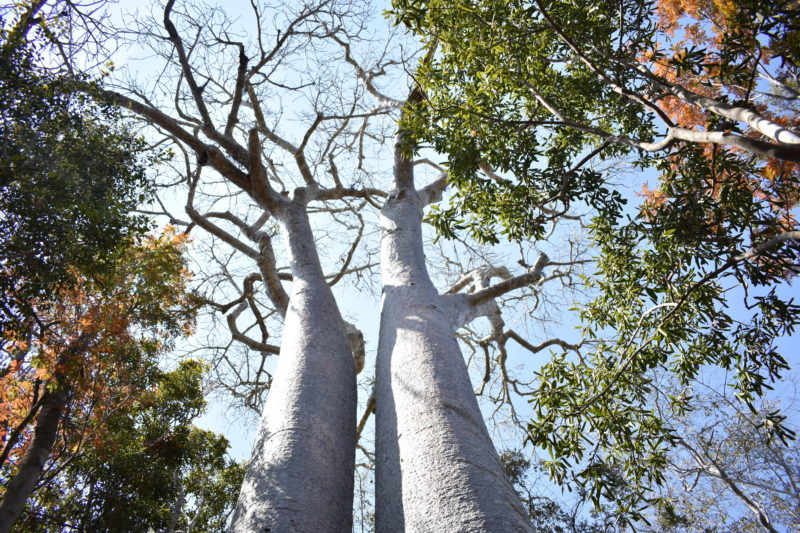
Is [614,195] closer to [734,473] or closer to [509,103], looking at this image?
[509,103]

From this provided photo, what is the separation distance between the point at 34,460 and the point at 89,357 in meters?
0.94

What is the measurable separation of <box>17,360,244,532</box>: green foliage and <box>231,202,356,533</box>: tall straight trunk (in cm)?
268

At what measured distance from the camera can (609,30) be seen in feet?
7.90

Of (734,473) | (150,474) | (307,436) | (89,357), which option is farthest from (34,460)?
(734,473)

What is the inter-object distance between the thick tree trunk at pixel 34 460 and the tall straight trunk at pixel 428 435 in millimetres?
3097

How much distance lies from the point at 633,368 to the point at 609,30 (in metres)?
1.73

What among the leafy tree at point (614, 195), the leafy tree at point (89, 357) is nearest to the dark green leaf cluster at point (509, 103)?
the leafy tree at point (614, 195)

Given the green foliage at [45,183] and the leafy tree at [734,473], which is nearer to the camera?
the green foliage at [45,183]

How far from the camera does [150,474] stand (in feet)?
15.5

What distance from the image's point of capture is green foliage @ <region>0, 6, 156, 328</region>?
2.60 metres

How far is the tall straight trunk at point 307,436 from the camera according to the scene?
169 centimetres

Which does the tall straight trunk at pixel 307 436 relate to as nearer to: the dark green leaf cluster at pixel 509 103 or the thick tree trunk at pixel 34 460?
the dark green leaf cluster at pixel 509 103

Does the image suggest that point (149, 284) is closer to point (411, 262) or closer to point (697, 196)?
point (411, 262)

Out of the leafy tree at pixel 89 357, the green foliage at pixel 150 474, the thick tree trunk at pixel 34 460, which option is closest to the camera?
the thick tree trunk at pixel 34 460
